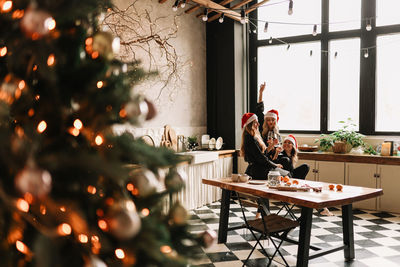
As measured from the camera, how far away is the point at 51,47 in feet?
2.19

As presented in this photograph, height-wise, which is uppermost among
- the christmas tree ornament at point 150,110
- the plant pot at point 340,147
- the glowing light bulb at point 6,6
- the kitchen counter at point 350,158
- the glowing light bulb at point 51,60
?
the glowing light bulb at point 6,6

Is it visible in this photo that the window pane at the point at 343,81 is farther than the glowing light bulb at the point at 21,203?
Yes

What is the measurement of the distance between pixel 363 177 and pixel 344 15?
3.10 metres

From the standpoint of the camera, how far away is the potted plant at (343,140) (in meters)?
5.70

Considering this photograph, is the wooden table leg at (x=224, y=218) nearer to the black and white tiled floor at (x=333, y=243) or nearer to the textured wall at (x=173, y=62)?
the black and white tiled floor at (x=333, y=243)

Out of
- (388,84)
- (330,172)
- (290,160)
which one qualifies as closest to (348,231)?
(290,160)

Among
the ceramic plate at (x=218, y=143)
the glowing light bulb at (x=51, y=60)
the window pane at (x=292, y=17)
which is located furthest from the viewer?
the window pane at (x=292, y=17)

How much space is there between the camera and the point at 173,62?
5.91 meters

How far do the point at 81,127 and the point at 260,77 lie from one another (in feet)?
22.0

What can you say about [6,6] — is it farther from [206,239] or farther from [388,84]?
[388,84]

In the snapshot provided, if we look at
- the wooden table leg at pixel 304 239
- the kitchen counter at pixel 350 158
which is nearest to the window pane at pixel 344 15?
the kitchen counter at pixel 350 158

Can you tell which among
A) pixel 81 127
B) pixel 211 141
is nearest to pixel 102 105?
pixel 81 127

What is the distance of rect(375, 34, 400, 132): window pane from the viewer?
5.82 metres

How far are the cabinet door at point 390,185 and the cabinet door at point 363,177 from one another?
0.11 metres
